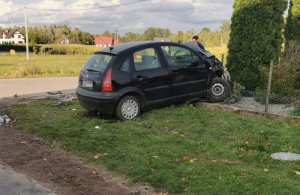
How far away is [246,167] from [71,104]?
23.3 feet

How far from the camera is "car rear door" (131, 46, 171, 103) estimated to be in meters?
9.38

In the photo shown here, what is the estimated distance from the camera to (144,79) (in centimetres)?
941

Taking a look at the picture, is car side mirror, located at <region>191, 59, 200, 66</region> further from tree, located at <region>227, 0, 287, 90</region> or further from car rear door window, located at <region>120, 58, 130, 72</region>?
tree, located at <region>227, 0, 287, 90</region>

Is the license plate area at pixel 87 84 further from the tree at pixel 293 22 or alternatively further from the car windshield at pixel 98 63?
the tree at pixel 293 22

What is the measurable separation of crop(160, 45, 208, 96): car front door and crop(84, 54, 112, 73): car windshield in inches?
56.6

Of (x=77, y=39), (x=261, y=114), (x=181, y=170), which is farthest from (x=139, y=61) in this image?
(x=77, y=39)

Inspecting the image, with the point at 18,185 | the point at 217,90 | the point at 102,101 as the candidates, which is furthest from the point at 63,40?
the point at 18,185

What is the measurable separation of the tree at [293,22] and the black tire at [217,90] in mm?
5838

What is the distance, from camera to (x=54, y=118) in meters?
10.0

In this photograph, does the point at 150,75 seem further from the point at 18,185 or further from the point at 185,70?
the point at 18,185

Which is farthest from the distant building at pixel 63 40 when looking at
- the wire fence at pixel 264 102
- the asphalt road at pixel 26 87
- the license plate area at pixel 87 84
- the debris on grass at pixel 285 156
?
the debris on grass at pixel 285 156

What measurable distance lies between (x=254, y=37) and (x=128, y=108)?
15.6 ft

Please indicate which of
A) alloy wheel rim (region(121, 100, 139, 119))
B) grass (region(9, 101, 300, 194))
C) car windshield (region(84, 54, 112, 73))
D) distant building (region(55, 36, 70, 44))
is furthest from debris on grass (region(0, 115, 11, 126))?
distant building (region(55, 36, 70, 44))

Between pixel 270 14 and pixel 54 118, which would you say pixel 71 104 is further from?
Result: pixel 270 14
